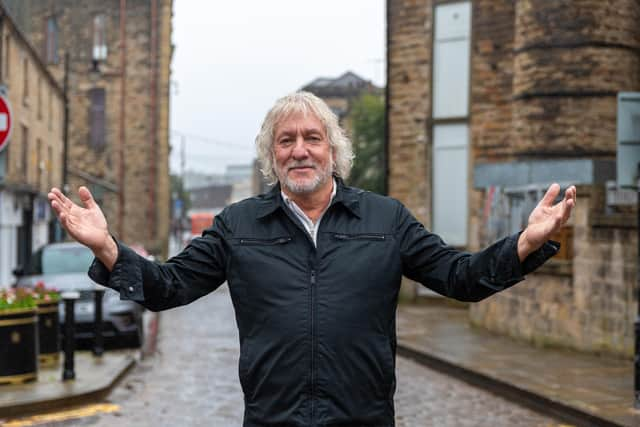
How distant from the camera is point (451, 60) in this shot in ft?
71.5

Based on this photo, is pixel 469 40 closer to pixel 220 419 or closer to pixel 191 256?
pixel 220 419

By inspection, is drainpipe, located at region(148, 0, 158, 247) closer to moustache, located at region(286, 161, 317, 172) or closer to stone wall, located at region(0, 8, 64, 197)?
stone wall, located at region(0, 8, 64, 197)

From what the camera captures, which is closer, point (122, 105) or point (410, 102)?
point (410, 102)

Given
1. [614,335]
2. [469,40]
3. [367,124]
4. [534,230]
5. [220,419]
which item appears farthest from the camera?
[367,124]

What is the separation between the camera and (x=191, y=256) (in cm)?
363

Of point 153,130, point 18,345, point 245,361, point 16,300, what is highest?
point 153,130

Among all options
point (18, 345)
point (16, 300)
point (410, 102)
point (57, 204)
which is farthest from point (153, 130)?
point (57, 204)

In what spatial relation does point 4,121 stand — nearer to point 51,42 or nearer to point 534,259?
point 534,259

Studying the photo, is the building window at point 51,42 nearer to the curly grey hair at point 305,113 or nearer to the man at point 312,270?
the curly grey hair at point 305,113

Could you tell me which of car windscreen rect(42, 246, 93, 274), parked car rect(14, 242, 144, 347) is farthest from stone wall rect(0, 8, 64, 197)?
parked car rect(14, 242, 144, 347)

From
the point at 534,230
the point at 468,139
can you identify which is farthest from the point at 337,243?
the point at 468,139

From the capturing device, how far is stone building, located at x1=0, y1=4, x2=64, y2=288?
23.2m

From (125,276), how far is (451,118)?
18892 mm

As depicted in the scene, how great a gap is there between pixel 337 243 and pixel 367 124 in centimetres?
4923
